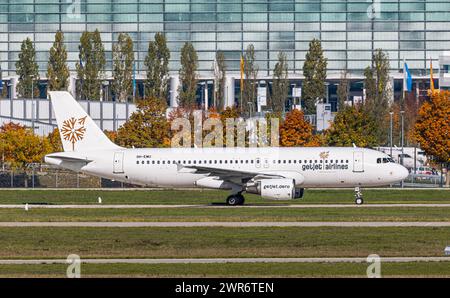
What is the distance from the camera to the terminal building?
18475 centimetres

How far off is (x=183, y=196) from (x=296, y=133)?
39254mm

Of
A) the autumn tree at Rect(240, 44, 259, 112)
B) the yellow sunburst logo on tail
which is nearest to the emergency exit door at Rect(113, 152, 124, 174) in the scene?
the yellow sunburst logo on tail

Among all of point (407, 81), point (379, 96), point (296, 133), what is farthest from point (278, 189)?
point (407, 81)

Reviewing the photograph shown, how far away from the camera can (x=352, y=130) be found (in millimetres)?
95000

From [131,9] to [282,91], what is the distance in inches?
1648

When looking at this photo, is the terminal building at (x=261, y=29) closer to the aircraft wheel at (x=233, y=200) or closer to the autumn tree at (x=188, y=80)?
the autumn tree at (x=188, y=80)

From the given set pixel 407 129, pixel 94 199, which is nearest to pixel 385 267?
pixel 94 199

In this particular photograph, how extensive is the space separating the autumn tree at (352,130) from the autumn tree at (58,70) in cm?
5332

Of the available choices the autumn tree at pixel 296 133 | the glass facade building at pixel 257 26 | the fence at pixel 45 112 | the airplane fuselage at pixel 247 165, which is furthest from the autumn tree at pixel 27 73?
the airplane fuselage at pixel 247 165

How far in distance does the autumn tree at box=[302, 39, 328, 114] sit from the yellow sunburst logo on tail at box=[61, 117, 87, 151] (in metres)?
94.1

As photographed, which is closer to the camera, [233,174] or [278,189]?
[278,189]

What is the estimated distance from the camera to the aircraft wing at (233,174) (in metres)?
54.1

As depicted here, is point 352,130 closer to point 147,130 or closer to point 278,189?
point 147,130
